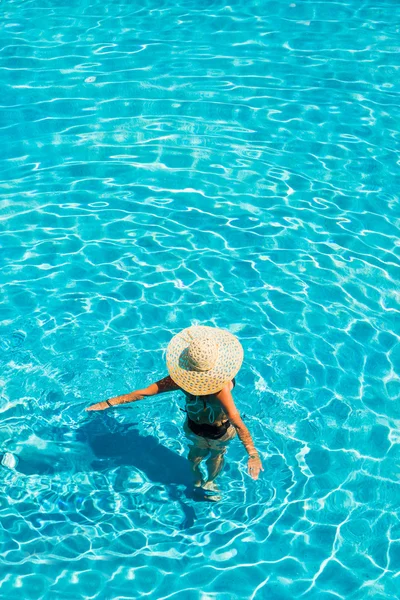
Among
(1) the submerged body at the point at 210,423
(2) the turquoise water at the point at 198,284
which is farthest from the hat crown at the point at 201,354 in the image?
(2) the turquoise water at the point at 198,284

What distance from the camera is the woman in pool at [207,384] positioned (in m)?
4.58

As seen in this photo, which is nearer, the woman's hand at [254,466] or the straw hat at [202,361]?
the straw hat at [202,361]

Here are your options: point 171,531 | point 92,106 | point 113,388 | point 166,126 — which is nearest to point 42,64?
point 92,106

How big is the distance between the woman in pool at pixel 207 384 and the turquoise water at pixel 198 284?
0.71 metres

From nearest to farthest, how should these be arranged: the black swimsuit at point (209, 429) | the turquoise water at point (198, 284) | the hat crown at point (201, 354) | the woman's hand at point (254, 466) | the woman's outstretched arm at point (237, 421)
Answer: the hat crown at point (201, 354) → the woman's outstretched arm at point (237, 421) → the woman's hand at point (254, 466) → the black swimsuit at point (209, 429) → the turquoise water at point (198, 284)

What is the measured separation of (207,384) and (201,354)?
214 millimetres

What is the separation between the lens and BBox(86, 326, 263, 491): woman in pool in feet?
15.0

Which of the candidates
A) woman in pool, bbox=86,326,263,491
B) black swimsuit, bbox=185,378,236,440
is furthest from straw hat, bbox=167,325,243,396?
black swimsuit, bbox=185,378,236,440

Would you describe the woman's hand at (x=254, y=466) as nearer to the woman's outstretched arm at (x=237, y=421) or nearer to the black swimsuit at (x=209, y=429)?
the woman's outstretched arm at (x=237, y=421)

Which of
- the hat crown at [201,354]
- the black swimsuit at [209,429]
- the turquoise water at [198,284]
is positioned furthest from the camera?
the turquoise water at [198,284]

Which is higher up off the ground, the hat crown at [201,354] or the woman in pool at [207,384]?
the hat crown at [201,354]

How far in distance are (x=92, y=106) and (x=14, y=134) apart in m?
1.01

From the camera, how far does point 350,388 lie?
6309 millimetres

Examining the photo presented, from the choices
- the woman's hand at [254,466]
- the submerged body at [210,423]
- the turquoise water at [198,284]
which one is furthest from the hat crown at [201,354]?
the turquoise water at [198,284]
